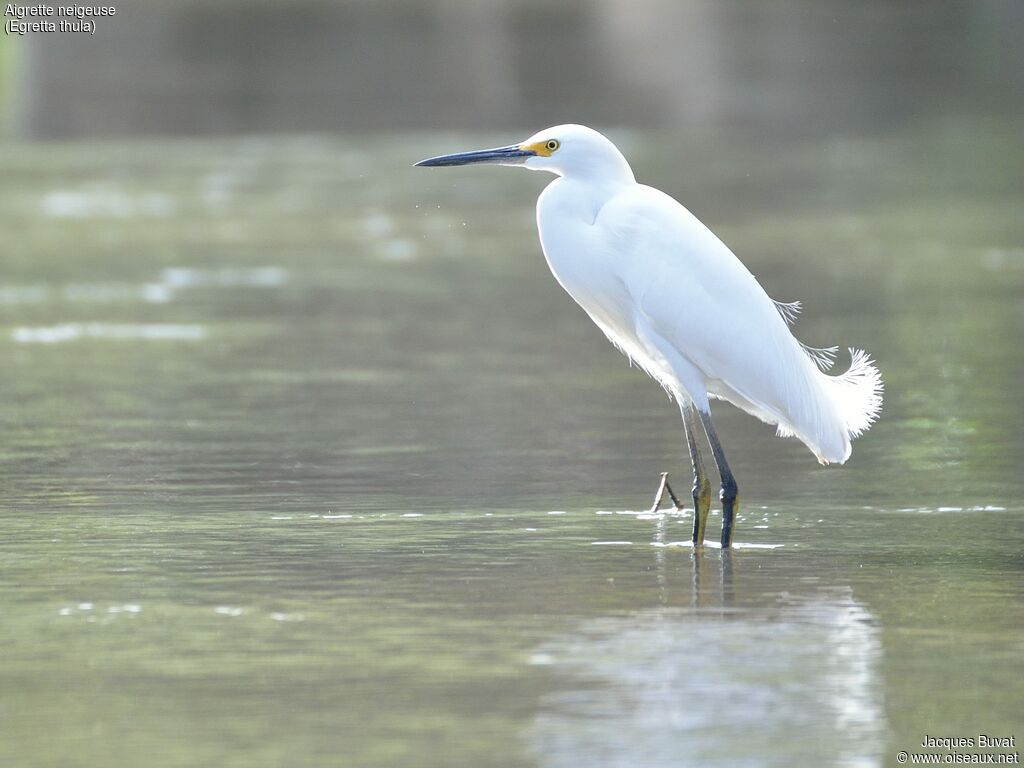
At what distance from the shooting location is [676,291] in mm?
6910

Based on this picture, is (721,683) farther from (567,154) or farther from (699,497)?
(567,154)

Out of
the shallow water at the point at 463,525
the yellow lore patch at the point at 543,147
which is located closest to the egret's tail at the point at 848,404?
the shallow water at the point at 463,525

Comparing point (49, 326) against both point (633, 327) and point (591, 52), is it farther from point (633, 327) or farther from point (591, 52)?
point (591, 52)

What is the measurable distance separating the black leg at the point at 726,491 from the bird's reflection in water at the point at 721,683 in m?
0.58

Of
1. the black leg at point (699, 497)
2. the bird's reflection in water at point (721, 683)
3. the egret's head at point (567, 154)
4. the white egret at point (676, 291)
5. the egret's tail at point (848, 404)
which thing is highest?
the egret's head at point (567, 154)

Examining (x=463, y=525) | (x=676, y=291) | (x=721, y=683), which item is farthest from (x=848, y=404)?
(x=721, y=683)

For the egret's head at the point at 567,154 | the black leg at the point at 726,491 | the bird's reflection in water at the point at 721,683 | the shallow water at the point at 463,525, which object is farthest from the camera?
the egret's head at the point at 567,154

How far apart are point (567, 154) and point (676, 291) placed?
606 millimetres

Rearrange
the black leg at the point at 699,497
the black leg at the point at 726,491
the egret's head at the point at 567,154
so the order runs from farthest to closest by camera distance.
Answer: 1. the egret's head at the point at 567,154
2. the black leg at the point at 699,497
3. the black leg at the point at 726,491

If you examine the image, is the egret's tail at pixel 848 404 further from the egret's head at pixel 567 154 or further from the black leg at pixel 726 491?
the egret's head at pixel 567 154

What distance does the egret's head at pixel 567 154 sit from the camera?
7.00 metres

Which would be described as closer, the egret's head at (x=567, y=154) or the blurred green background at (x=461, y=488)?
the blurred green background at (x=461, y=488)

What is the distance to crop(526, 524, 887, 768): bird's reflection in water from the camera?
4461mm

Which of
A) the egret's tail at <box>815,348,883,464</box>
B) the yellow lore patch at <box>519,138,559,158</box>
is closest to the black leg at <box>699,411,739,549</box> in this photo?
the egret's tail at <box>815,348,883,464</box>
